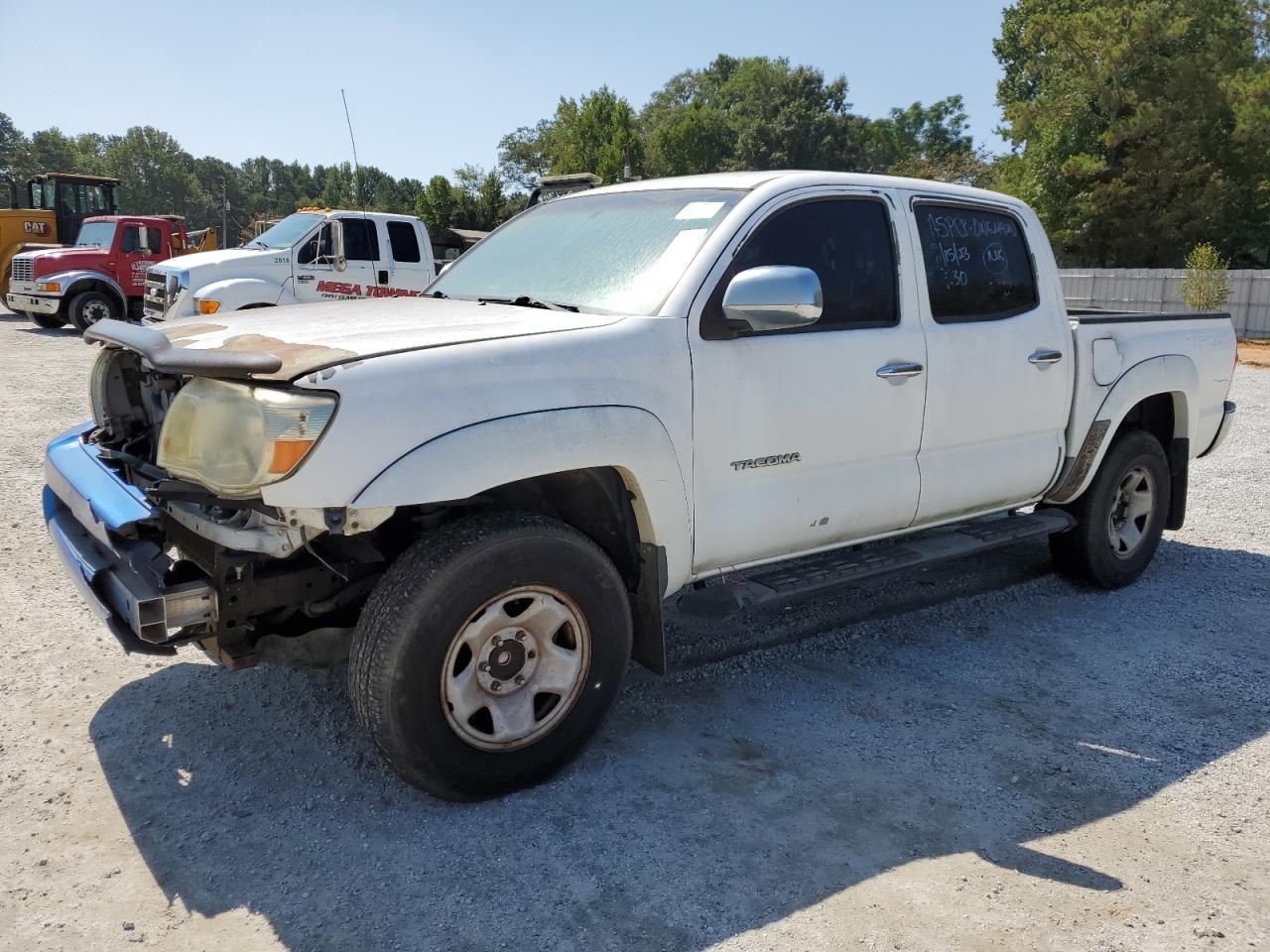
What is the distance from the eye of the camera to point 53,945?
8.27 ft

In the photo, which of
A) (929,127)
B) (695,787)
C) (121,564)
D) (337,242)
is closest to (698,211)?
(695,787)

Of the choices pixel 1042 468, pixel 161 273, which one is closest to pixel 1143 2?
pixel 161 273

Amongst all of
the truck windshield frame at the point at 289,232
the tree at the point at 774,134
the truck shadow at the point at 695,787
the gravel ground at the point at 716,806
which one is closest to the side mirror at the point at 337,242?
the truck windshield frame at the point at 289,232

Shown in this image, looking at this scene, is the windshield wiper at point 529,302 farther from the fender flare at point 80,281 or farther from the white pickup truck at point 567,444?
the fender flare at point 80,281

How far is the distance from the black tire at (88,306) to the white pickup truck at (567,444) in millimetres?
16384

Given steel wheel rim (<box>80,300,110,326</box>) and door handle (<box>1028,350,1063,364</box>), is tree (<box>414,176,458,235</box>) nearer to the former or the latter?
steel wheel rim (<box>80,300,110,326</box>)

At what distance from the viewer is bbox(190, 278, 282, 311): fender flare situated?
12.0m

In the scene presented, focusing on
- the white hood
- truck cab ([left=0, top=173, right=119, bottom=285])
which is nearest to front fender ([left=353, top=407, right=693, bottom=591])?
the white hood

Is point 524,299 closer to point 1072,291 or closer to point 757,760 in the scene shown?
point 757,760

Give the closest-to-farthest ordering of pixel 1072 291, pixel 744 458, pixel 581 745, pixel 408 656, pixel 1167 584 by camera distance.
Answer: pixel 408 656, pixel 581 745, pixel 744 458, pixel 1167 584, pixel 1072 291

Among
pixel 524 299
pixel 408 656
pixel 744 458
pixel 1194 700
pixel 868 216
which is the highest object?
pixel 868 216

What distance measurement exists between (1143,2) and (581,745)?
35748 millimetres

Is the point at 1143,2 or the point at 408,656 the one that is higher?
the point at 1143,2

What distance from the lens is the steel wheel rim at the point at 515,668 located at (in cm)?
303
